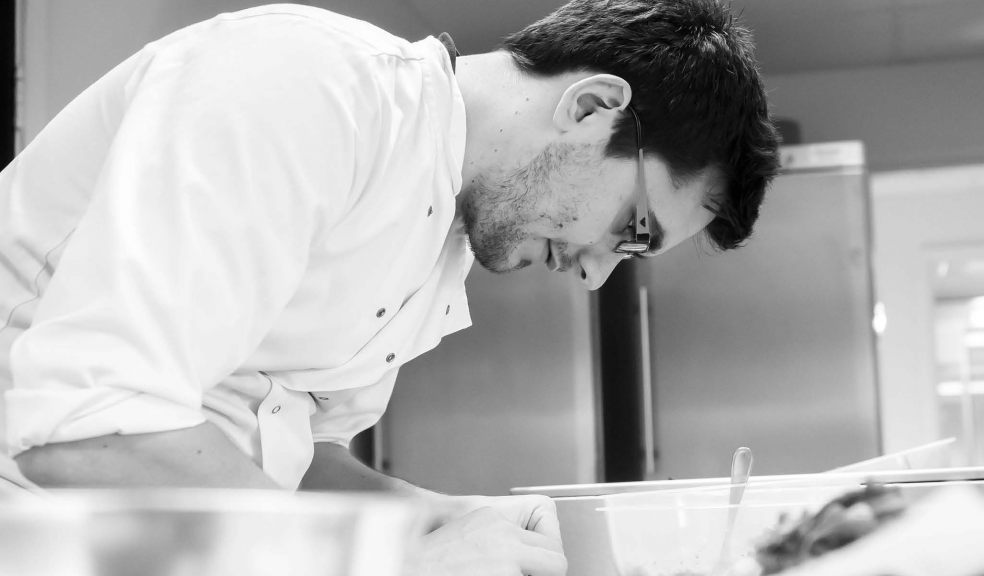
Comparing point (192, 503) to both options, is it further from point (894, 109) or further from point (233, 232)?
point (894, 109)

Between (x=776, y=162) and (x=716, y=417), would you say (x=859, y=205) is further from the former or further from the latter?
(x=776, y=162)

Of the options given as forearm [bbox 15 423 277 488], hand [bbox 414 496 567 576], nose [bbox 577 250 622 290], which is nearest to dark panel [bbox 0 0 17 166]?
nose [bbox 577 250 622 290]

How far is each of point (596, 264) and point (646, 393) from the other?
2.01 metres

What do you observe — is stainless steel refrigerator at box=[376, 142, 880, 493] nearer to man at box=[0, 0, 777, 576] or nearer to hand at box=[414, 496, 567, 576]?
man at box=[0, 0, 777, 576]

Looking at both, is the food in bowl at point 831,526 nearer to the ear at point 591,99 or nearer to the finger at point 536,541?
the finger at point 536,541

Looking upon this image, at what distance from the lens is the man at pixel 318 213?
2.01ft

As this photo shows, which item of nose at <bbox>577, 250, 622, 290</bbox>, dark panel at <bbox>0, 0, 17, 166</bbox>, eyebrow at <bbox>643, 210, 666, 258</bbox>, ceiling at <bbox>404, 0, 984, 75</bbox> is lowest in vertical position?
nose at <bbox>577, 250, 622, 290</bbox>

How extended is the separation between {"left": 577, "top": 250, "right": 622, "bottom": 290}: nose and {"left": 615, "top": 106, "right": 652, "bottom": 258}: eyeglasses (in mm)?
28

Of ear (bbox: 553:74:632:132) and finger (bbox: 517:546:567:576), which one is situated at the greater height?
ear (bbox: 553:74:632:132)

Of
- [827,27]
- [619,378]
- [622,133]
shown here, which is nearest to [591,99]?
[622,133]

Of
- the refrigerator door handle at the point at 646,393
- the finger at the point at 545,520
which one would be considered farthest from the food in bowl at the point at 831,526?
the refrigerator door handle at the point at 646,393

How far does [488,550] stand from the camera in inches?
23.6

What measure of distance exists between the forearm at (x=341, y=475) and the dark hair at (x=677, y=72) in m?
0.40

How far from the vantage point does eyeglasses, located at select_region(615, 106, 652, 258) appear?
3.45 ft
